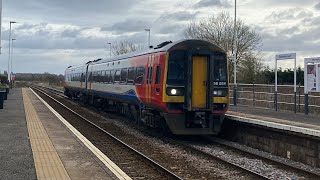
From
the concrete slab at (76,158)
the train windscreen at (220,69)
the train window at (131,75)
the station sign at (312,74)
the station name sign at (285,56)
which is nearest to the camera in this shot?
the concrete slab at (76,158)

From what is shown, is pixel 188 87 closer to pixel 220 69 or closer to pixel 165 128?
pixel 220 69

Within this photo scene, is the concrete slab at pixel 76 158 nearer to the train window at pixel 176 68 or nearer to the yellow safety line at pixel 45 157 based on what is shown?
the yellow safety line at pixel 45 157

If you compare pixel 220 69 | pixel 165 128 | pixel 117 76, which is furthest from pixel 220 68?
pixel 117 76

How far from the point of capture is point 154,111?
15.4 meters

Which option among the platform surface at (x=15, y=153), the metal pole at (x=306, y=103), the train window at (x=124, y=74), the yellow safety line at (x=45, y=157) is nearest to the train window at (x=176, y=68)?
the yellow safety line at (x=45, y=157)

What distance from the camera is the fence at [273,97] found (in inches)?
810

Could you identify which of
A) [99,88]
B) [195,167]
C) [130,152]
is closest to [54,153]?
[130,152]

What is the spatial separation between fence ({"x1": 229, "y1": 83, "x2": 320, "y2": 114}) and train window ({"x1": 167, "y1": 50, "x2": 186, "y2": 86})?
27.2 ft

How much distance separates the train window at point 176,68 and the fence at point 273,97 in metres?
8.28

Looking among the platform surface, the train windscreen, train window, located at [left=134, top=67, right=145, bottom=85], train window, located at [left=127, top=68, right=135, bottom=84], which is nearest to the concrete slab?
the platform surface

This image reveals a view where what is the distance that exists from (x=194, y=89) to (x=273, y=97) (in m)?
11.0

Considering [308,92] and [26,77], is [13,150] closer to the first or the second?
[308,92]

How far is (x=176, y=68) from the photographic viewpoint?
14.3 meters

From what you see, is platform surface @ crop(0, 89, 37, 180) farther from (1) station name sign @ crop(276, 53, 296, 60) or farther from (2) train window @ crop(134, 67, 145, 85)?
(1) station name sign @ crop(276, 53, 296, 60)
